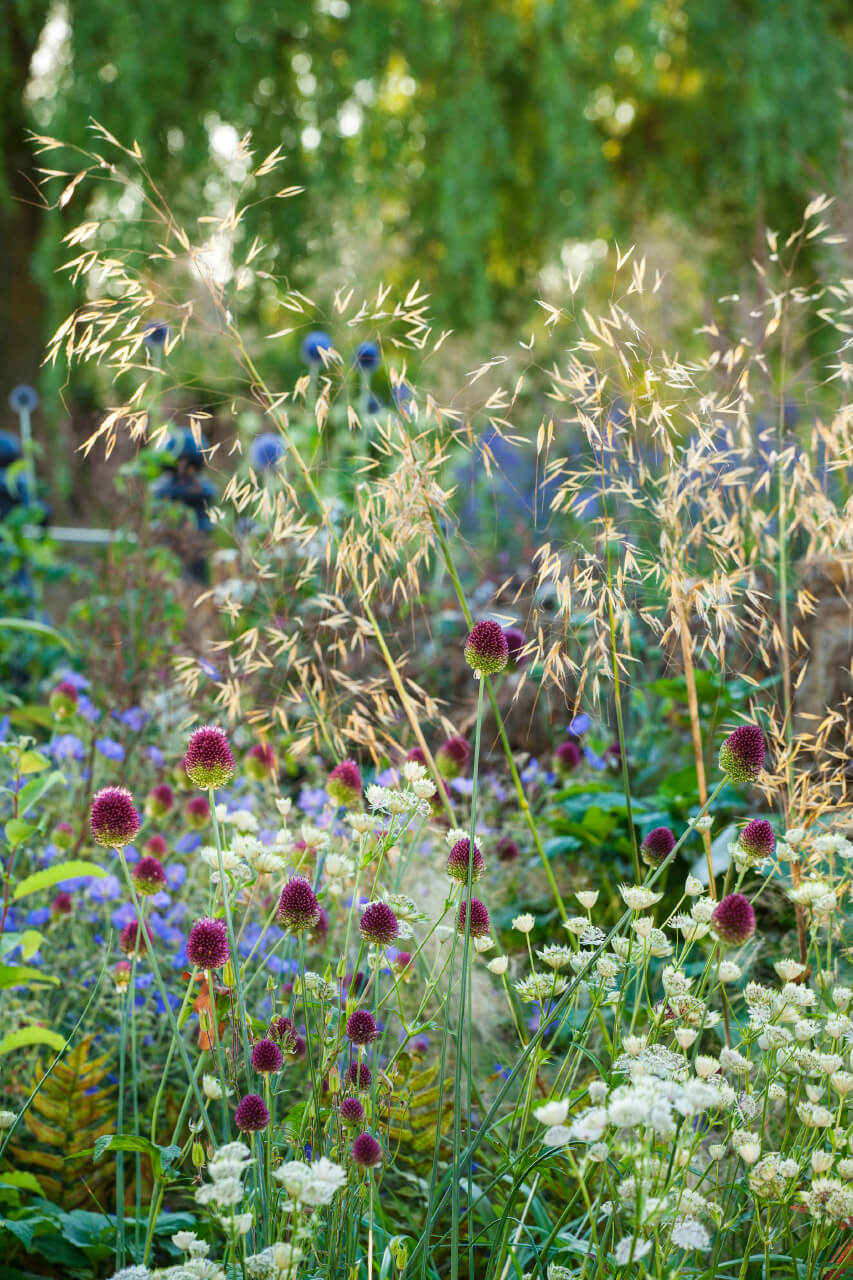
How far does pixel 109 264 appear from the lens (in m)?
1.47

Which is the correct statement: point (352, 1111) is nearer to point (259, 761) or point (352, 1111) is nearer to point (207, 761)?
point (207, 761)

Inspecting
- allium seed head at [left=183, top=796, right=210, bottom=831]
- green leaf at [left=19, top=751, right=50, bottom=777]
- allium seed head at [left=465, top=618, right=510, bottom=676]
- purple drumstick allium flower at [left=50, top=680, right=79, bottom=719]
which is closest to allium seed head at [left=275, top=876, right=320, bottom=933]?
allium seed head at [left=465, top=618, right=510, bottom=676]

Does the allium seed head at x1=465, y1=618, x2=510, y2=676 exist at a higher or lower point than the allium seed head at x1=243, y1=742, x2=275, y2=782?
higher

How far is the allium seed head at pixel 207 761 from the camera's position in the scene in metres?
1.20

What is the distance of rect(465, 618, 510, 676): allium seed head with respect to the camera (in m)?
1.20

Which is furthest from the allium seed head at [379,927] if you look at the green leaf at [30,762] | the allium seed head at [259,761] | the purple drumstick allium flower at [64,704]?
the purple drumstick allium flower at [64,704]

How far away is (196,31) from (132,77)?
72 centimetres

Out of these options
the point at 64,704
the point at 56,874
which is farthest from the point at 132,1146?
the point at 64,704

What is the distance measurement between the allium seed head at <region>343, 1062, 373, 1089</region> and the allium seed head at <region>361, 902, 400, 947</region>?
149 millimetres

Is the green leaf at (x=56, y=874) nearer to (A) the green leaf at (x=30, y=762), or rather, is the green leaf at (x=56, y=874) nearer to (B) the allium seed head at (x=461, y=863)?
(A) the green leaf at (x=30, y=762)

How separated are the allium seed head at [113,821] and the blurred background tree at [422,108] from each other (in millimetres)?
5585

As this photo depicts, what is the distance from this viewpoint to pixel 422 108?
7027 mm

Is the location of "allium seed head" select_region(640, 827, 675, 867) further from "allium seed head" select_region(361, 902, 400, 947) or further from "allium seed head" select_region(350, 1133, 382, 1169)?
"allium seed head" select_region(350, 1133, 382, 1169)

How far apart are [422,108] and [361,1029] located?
6.93m
